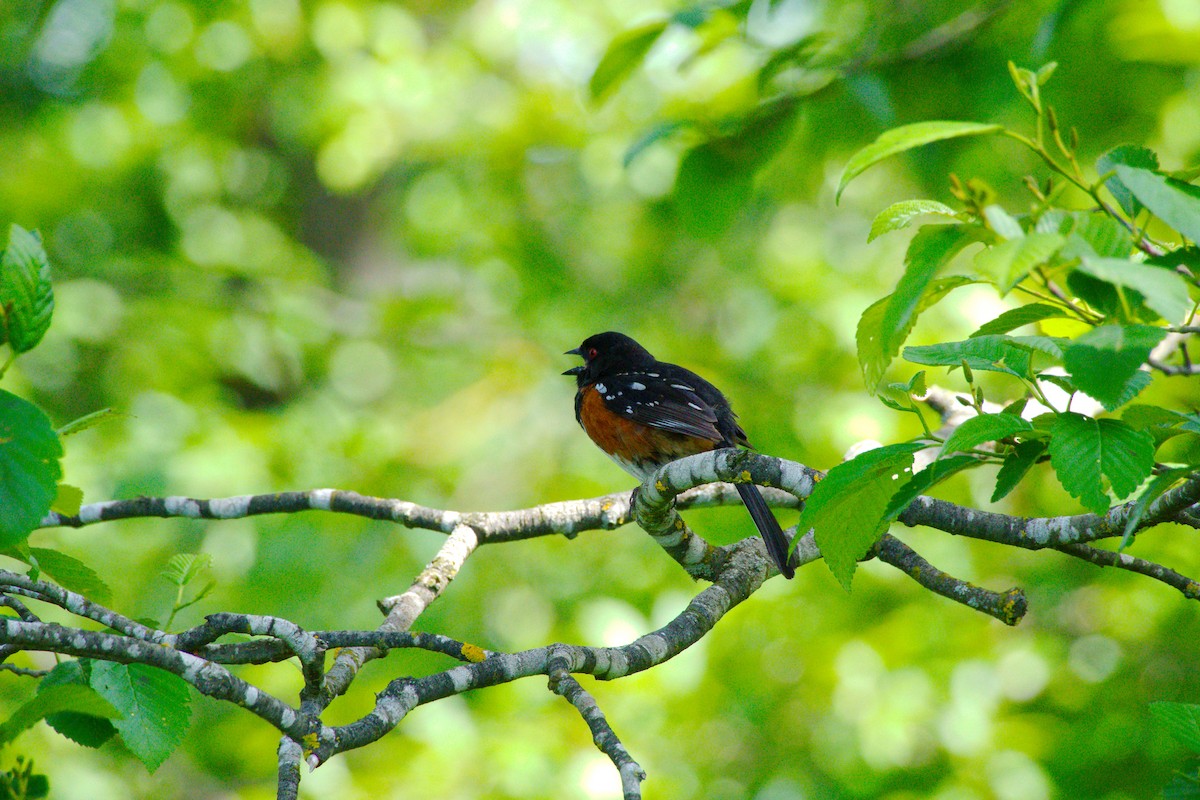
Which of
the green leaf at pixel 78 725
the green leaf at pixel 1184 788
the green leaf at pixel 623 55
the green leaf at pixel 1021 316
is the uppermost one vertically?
the green leaf at pixel 623 55

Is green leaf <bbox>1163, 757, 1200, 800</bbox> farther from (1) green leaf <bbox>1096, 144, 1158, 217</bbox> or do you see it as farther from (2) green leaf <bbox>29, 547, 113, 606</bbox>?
(2) green leaf <bbox>29, 547, 113, 606</bbox>

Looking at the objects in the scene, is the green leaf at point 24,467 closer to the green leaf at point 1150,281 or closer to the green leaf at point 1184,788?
the green leaf at point 1150,281

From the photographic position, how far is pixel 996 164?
4.78 meters

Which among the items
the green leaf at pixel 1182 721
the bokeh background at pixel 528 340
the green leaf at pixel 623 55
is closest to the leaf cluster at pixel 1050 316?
the green leaf at pixel 1182 721

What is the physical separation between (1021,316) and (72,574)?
1.85m

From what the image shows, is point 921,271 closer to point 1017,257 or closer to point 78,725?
point 1017,257

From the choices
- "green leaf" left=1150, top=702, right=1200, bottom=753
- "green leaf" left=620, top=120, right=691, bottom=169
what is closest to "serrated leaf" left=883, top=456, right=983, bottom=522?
"green leaf" left=1150, top=702, right=1200, bottom=753

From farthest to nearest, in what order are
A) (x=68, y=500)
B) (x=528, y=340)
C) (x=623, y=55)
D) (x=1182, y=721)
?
(x=528, y=340)
(x=623, y=55)
(x=68, y=500)
(x=1182, y=721)

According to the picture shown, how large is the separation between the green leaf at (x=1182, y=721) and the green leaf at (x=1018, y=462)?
52cm

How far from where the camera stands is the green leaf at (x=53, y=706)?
148cm

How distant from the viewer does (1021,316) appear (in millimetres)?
Result: 1526

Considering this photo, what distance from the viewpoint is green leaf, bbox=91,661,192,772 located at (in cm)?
165

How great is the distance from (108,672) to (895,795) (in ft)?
11.8

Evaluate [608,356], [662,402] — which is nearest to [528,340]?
[608,356]
